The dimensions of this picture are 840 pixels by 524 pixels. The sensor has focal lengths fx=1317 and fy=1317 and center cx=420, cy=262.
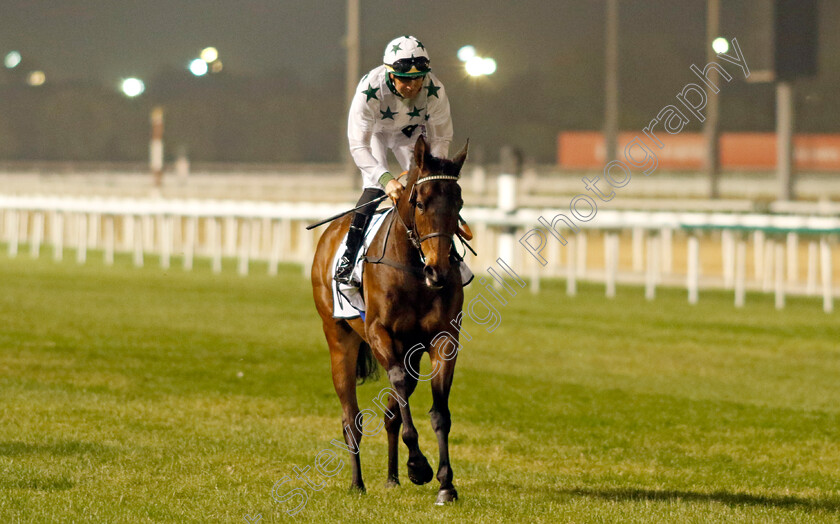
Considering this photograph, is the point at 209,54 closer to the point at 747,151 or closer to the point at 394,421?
the point at 394,421

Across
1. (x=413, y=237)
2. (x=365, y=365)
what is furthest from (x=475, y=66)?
(x=413, y=237)

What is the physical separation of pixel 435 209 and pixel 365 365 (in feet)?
4.63

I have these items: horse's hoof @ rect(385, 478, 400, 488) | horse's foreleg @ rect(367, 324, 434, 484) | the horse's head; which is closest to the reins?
the horse's head

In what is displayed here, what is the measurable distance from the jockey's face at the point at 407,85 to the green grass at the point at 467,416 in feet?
5.73

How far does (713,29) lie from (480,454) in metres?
20.3

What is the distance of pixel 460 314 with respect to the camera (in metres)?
5.60

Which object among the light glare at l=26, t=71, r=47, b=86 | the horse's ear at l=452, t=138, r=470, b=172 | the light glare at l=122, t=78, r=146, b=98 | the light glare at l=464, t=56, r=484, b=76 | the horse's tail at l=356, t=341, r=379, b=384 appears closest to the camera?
the horse's ear at l=452, t=138, r=470, b=172

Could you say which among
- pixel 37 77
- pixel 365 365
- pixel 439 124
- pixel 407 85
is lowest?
pixel 365 365

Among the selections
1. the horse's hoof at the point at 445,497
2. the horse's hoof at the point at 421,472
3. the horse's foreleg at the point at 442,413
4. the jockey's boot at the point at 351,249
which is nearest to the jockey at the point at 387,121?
the jockey's boot at the point at 351,249

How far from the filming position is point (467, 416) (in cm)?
811

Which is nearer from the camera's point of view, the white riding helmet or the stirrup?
the white riding helmet

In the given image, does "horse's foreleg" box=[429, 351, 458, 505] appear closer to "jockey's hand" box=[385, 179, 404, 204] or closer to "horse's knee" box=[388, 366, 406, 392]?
"horse's knee" box=[388, 366, 406, 392]

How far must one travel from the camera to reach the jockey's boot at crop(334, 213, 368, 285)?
235 inches

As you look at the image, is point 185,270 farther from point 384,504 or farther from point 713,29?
point 384,504
